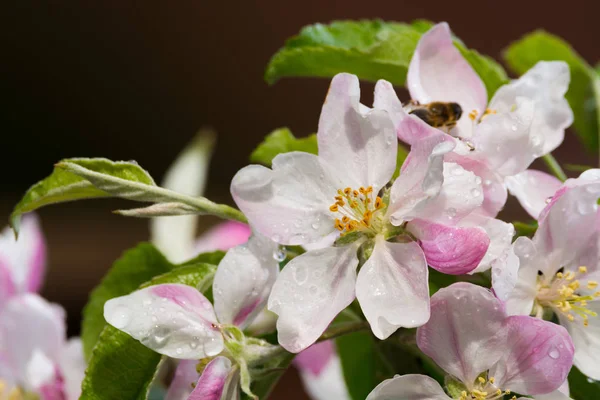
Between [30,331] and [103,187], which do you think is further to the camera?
[30,331]

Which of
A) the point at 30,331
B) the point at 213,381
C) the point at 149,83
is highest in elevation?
the point at 213,381

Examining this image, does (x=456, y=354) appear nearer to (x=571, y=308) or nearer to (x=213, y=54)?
(x=571, y=308)


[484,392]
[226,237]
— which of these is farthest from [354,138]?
[226,237]

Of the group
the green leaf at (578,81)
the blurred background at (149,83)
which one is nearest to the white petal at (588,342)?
the green leaf at (578,81)

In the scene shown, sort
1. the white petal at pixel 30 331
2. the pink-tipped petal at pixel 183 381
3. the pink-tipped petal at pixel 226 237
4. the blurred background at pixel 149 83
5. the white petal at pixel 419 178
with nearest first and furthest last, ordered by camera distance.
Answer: the white petal at pixel 419 178 → the pink-tipped petal at pixel 183 381 → the white petal at pixel 30 331 → the pink-tipped petal at pixel 226 237 → the blurred background at pixel 149 83

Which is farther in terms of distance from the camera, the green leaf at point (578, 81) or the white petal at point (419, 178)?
the green leaf at point (578, 81)

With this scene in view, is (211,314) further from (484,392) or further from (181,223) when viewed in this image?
(181,223)

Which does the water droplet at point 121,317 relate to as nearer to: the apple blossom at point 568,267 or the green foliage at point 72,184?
the green foliage at point 72,184
